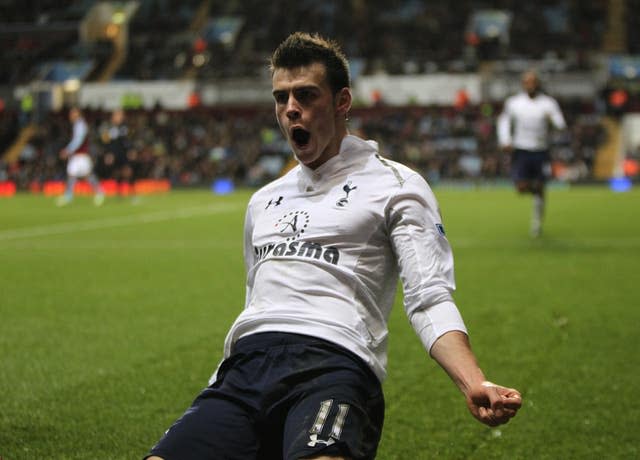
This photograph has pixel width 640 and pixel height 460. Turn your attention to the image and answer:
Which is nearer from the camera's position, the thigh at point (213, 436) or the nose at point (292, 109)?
the thigh at point (213, 436)

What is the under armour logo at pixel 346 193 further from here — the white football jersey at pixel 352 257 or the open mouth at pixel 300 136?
the open mouth at pixel 300 136

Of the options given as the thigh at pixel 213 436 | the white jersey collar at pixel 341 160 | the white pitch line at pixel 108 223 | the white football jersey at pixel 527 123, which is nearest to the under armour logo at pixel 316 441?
the thigh at pixel 213 436

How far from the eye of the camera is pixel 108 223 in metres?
16.9

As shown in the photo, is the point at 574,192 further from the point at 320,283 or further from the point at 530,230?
the point at 320,283

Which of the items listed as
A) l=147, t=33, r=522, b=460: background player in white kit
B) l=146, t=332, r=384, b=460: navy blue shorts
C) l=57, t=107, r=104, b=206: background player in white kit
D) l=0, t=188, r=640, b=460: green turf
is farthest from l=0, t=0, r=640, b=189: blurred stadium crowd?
l=146, t=332, r=384, b=460: navy blue shorts

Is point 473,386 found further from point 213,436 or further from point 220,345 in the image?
point 220,345

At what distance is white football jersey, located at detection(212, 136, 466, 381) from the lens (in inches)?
107

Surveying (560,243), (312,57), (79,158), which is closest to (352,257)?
(312,57)

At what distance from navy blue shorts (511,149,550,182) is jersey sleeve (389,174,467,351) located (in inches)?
437

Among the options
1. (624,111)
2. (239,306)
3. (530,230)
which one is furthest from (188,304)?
(624,111)

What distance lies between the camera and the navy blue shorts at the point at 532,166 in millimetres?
13656

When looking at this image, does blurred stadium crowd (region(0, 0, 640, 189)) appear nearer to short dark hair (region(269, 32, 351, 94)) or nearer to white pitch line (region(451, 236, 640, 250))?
white pitch line (region(451, 236, 640, 250))

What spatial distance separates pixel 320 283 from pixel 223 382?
0.41 m

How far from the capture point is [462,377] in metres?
2.39
